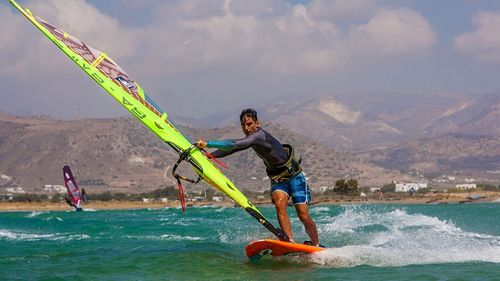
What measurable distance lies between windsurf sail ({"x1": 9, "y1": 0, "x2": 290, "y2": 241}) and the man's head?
0.71 m

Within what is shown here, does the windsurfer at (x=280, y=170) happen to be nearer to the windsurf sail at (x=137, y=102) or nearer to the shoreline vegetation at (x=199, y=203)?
the windsurf sail at (x=137, y=102)

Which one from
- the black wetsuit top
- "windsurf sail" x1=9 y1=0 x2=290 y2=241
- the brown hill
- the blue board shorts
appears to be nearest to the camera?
the black wetsuit top

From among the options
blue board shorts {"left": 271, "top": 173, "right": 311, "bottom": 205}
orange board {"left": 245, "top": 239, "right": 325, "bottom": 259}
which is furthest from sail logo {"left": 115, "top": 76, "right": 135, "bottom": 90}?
orange board {"left": 245, "top": 239, "right": 325, "bottom": 259}

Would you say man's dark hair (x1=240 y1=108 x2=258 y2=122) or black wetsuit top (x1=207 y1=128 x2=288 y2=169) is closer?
black wetsuit top (x1=207 y1=128 x2=288 y2=169)

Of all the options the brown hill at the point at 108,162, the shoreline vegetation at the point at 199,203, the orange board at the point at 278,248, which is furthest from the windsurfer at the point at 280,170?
the brown hill at the point at 108,162

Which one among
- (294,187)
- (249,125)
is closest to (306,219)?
(294,187)

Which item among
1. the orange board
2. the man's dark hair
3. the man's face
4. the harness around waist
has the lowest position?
the orange board

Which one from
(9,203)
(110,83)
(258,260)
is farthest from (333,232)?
(9,203)

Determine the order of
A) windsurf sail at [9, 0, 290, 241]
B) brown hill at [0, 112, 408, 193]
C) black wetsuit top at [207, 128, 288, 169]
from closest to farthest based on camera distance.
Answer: black wetsuit top at [207, 128, 288, 169]
windsurf sail at [9, 0, 290, 241]
brown hill at [0, 112, 408, 193]

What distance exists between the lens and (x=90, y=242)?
1770 cm

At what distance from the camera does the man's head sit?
34.6 feet

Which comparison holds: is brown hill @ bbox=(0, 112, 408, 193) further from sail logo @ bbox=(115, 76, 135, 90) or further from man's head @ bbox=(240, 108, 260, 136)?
man's head @ bbox=(240, 108, 260, 136)

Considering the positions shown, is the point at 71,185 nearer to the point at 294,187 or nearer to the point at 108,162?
the point at 294,187

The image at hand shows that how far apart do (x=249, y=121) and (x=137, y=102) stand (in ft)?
6.50
